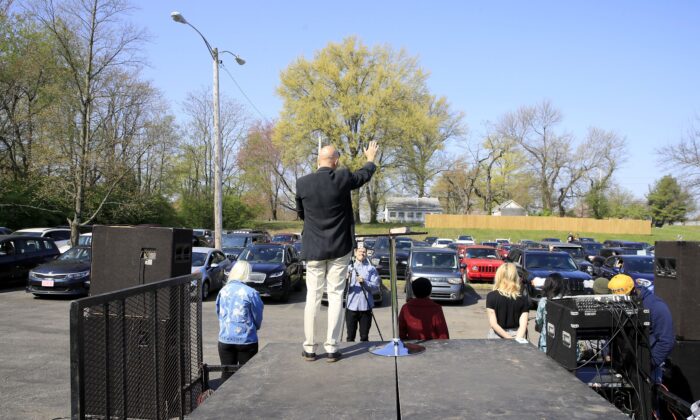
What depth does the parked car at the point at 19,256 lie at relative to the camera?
60.4ft

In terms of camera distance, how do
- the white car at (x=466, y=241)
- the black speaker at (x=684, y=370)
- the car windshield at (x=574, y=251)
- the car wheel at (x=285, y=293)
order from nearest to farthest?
the black speaker at (x=684, y=370)
the car wheel at (x=285, y=293)
the car windshield at (x=574, y=251)
the white car at (x=466, y=241)

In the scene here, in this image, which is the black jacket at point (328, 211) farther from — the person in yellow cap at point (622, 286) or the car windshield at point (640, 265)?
the car windshield at point (640, 265)

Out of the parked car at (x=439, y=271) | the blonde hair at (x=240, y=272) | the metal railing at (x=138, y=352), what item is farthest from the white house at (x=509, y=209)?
the metal railing at (x=138, y=352)

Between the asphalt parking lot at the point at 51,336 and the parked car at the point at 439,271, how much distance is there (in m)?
0.48

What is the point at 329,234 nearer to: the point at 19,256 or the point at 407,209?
the point at 19,256

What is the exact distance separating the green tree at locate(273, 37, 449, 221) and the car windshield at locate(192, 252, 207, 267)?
37397 mm

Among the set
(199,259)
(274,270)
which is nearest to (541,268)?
(274,270)

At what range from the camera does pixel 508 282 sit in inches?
257

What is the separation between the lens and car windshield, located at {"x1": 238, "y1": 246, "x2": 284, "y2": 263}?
18062 millimetres

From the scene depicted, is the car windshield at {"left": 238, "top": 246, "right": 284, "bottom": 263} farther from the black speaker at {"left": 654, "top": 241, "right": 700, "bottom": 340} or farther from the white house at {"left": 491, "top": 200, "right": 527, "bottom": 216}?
the white house at {"left": 491, "top": 200, "right": 527, "bottom": 216}

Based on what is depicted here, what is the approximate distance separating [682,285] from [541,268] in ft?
37.0

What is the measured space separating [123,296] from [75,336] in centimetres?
65

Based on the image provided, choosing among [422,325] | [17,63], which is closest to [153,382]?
[422,325]

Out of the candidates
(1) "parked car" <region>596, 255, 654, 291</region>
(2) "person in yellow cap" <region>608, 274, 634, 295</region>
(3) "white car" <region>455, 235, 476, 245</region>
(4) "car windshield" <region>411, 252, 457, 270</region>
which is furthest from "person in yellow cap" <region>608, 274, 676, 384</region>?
(3) "white car" <region>455, 235, 476, 245</region>
